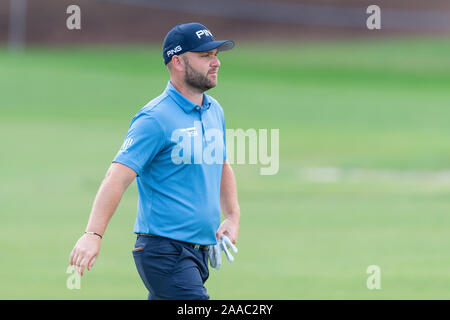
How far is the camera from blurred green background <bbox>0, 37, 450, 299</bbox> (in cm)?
1188

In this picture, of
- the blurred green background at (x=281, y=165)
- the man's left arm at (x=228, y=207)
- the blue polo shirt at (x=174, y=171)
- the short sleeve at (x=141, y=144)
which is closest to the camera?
the short sleeve at (x=141, y=144)

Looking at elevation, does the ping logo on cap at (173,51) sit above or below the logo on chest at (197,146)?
above

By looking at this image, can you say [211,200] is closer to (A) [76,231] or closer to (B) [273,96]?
(A) [76,231]

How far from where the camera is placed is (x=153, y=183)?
6.94 metres

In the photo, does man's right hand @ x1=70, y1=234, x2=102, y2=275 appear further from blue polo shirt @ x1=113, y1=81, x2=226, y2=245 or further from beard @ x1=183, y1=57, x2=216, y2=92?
beard @ x1=183, y1=57, x2=216, y2=92

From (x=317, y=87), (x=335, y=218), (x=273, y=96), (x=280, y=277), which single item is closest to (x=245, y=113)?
(x=273, y=96)

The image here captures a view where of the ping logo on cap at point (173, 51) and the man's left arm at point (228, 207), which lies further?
the man's left arm at point (228, 207)

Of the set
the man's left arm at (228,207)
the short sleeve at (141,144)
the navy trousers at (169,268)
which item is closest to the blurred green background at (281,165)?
the man's left arm at (228,207)

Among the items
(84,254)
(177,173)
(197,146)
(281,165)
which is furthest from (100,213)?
(281,165)

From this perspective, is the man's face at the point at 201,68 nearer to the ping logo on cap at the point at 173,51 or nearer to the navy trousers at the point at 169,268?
the ping logo on cap at the point at 173,51

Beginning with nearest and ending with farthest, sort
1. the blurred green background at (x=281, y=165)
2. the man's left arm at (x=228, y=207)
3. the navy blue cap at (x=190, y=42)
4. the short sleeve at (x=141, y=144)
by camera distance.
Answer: the short sleeve at (x=141, y=144), the navy blue cap at (x=190, y=42), the man's left arm at (x=228, y=207), the blurred green background at (x=281, y=165)

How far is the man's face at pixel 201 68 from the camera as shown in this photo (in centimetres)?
709

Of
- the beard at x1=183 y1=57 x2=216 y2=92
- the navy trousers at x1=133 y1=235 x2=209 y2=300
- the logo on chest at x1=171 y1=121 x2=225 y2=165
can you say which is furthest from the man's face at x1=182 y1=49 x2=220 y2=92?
the navy trousers at x1=133 y1=235 x2=209 y2=300

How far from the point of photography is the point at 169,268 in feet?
22.7
